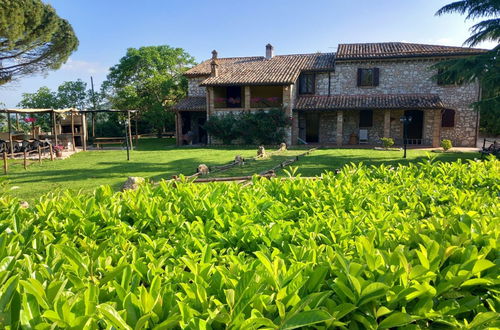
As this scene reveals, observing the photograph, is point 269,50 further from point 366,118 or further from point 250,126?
point 366,118

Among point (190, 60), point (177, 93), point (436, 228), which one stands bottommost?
point (436, 228)

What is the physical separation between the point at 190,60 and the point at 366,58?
21.5 meters

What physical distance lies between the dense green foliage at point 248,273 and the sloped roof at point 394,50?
2315cm

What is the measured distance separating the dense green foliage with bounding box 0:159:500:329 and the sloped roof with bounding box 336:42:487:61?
2315 cm

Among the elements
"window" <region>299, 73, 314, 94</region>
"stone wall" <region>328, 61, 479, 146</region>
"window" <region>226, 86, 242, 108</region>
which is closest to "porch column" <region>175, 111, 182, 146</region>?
"window" <region>226, 86, 242, 108</region>

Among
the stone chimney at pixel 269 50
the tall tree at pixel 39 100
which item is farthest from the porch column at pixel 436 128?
the tall tree at pixel 39 100

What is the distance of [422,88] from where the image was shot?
2336 centimetres

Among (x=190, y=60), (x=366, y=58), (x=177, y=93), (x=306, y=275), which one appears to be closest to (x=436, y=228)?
(x=306, y=275)

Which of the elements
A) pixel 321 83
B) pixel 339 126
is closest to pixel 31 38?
pixel 321 83

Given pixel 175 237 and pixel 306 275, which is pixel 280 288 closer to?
pixel 306 275

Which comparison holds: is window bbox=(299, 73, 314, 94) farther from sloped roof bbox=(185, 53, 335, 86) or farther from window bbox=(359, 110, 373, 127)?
window bbox=(359, 110, 373, 127)

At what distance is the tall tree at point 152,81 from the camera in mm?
32031

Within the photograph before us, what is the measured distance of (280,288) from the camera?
4.51 feet

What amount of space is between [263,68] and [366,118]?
8475 mm
